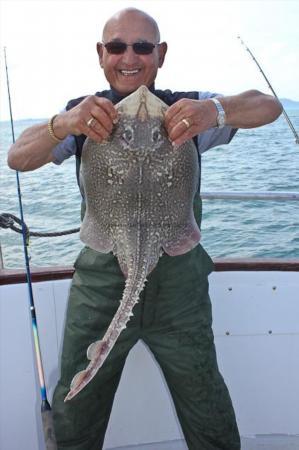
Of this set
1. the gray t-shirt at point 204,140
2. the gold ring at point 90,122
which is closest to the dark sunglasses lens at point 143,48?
the gray t-shirt at point 204,140

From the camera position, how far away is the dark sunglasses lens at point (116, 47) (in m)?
2.27

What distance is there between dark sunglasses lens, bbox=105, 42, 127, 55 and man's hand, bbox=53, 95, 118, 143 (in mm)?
438

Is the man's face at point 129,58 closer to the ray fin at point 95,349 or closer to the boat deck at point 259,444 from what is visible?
the ray fin at point 95,349

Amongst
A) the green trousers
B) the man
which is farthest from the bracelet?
the green trousers

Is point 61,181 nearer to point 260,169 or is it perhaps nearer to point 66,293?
point 260,169

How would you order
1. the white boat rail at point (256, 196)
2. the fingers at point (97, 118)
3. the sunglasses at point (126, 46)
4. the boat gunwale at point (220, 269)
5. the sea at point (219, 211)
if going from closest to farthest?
the fingers at point (97, 118) → the sunglasses at point (126, 46) → the boat gunwale at point (220, 269) → the white boat rail at point (256, 196) → the sea at point (219, 211)

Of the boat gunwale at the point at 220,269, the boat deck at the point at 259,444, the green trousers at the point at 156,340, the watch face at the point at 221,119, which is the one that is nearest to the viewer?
the watch face at the point at 221,119

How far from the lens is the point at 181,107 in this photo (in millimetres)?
1926

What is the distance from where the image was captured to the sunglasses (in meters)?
2.27

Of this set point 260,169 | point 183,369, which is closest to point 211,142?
point 183,369

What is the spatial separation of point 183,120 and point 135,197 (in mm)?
338

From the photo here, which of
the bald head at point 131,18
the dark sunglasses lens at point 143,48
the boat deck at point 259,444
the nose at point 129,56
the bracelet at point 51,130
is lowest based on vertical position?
the boat deck at point 259,444

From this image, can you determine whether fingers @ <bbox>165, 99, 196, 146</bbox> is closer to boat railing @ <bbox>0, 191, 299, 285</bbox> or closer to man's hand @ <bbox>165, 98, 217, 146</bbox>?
man's hand @ <bbox>165, 98, 217, 146</bbox>

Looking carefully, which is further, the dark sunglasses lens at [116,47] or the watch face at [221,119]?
the dark sunglasses lens at [116,47]
